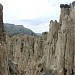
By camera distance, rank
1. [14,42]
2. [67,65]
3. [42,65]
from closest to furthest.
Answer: [67,65]
[42,65]
[14,42]

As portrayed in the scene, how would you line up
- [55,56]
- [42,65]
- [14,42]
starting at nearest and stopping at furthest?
[55,56] < [42,65] < [14,42]

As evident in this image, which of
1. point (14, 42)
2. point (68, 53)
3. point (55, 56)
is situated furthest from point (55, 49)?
point (14, 42)

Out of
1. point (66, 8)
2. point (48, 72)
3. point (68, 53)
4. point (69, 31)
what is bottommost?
point (48, 72)

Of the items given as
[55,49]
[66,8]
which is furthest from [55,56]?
[66,8]

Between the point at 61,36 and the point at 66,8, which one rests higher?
the point at 66,8

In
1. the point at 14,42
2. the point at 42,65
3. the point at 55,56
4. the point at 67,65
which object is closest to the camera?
the point at 67,65

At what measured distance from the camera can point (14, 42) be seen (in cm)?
8469

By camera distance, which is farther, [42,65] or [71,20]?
[42,65]

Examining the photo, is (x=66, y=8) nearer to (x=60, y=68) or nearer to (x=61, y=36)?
(x=61, y=36)

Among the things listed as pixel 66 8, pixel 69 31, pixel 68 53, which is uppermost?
pixel 66 8

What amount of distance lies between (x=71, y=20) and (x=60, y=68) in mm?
6244

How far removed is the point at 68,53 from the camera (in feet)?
120

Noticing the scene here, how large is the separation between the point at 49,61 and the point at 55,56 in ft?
7.98

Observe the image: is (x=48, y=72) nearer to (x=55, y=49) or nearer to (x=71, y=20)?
(x=55, y=49)
